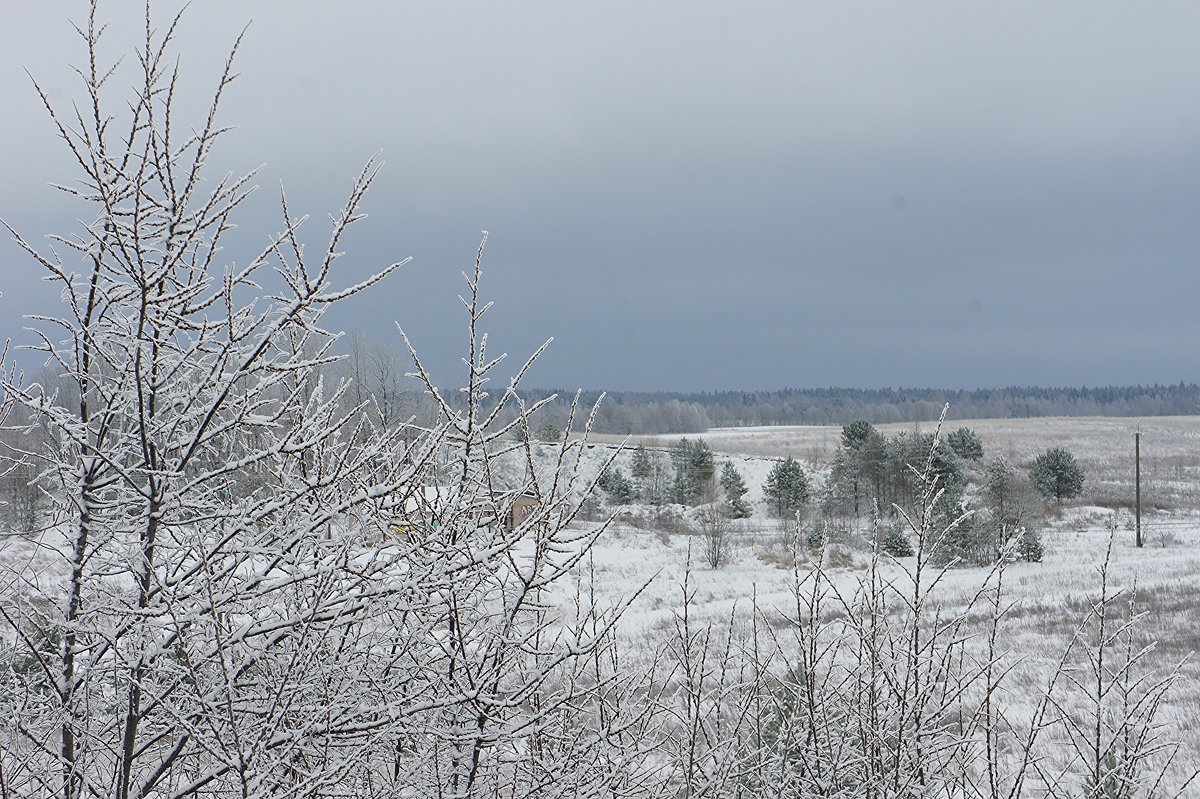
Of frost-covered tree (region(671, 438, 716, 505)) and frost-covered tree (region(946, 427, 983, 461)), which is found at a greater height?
frost-covered tree (region(946, 427, 983, 461))

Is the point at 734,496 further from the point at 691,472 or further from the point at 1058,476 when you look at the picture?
the point at 1058,476

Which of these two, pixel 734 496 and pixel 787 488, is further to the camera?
pixel 734 496

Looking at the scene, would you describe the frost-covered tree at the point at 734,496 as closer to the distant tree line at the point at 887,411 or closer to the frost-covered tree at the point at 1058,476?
the frost-covered tree at the point at 1058,476

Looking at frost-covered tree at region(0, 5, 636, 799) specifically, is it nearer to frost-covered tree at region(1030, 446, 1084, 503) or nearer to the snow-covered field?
the snow-covered field

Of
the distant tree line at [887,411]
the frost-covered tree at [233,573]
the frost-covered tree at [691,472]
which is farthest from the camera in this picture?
the distant tree line at [887,411]

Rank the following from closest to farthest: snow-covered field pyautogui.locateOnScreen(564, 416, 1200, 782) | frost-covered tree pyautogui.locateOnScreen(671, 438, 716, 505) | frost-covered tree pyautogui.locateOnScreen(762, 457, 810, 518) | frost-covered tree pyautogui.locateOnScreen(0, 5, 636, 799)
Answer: frost-covered tree pyautogui.locateOnScreen(0, 5, 636, 799), snow-covered field pyautogui.locateOnScreen(564, 416, 1200, 782), frost-covered tree pyautogui.locateOnScreen(762, 457, 810, 518), frost-covered tree pyautogui.locateOnScreen(671, 438, 716, 505)

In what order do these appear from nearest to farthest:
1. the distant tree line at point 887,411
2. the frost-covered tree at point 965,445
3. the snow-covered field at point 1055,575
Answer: the snow-covered field at point 1055,575 < the frost-covered tree at point 965,445 < the distant tree line at point 887,411

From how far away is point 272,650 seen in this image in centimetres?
245

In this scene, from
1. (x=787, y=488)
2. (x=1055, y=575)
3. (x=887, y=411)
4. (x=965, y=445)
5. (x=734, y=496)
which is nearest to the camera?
(x=1055, y=575)

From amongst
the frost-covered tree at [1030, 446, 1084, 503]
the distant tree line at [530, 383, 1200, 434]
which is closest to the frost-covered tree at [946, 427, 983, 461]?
the frost-covered tree at [1030, 446, 1084, 503]

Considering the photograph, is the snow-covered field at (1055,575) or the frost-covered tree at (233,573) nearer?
the frost-covered tree at (233,573)

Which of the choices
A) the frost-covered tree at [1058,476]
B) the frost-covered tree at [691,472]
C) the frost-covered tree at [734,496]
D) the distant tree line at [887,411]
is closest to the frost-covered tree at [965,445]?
the frost-covered tree at [1058,476]

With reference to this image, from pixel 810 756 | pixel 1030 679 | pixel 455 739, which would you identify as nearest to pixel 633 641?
pixel 1030 679

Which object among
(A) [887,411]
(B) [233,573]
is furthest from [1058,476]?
(A) [887,411]
